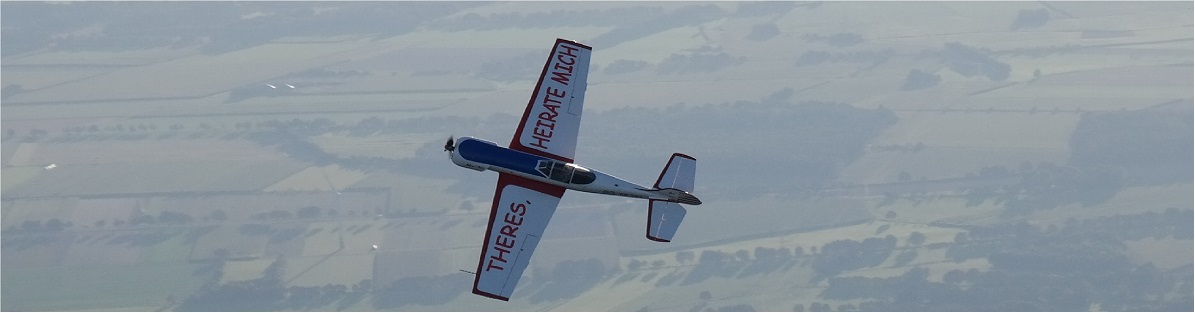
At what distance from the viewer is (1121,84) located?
148 m

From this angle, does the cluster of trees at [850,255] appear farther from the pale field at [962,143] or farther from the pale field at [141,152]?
the pale field at [141,152]

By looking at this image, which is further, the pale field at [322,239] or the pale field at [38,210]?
the pale field at [38,210]

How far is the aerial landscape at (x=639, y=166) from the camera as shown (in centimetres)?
9150

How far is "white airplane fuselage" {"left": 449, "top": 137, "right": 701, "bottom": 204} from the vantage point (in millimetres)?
40156

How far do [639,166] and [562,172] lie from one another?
7978cm

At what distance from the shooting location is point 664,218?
130ft

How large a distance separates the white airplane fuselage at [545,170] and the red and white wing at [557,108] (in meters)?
0.49

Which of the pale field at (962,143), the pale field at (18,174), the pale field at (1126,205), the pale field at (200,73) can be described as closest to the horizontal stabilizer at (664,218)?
the pale field at (962,143)

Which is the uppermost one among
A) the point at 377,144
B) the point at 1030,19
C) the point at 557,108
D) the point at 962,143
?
the point at 1030,19

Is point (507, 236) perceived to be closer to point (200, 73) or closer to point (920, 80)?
point (920, 80)

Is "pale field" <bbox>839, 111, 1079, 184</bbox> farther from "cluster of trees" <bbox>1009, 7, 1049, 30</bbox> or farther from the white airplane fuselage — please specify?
the white airplane fuselage

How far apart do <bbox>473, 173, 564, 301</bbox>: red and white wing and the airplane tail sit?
2.79 m

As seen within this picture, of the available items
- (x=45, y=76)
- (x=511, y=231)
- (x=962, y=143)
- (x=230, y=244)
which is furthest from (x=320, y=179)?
(x=45, y=76)

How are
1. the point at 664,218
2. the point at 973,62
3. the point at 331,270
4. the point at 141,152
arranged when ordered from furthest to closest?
the point at 973,62 → the point at 141,152 → the point at 331,270 → the point at 664,218
